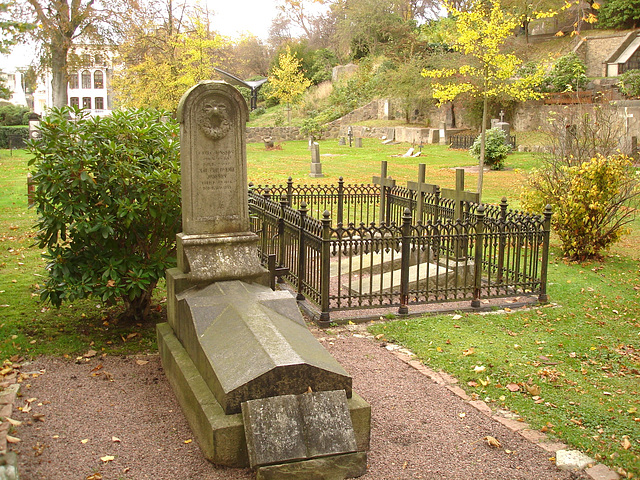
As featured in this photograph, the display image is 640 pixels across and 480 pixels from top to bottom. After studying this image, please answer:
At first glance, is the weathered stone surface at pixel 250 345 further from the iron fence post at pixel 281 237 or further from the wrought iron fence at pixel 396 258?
the iron fence post at pixel 281 237

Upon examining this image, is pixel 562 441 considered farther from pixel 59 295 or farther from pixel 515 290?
pixel 59 295

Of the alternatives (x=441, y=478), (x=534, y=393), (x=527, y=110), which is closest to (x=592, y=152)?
(x=534, y=393)

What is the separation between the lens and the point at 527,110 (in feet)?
113

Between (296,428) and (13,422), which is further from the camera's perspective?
(13,422)

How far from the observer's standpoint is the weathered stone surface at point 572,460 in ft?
14.6

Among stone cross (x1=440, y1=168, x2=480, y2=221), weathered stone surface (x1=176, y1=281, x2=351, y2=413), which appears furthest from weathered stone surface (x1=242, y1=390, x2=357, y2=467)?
stone cross (x1=440, y1=168, x2=480, y2=221)

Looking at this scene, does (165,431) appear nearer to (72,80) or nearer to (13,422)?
(13,422)

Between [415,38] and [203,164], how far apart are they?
140ft

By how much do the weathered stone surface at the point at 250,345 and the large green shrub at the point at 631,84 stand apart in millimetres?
29411

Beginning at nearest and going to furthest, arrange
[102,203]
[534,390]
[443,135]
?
[534,390] → [102,203] → [443,135]

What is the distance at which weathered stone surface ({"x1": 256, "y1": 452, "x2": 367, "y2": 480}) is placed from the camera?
13.3ft

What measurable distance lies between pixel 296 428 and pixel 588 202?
861 centimetres

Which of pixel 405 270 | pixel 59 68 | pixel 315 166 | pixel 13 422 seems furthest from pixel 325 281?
pixel 59 68

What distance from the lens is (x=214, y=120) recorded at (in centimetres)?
619
